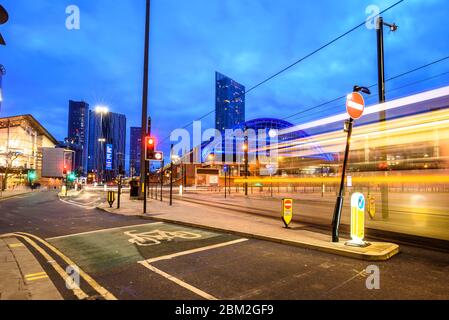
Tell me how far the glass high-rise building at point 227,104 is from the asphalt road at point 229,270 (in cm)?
6940

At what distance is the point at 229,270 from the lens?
6062mm

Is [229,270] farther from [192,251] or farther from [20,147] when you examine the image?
[20,147]

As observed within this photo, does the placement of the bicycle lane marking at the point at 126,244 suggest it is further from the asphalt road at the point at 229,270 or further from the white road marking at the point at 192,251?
the white road marking at the point at 192,251

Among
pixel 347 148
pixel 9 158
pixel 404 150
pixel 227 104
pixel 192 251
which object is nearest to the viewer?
pixel 192 251

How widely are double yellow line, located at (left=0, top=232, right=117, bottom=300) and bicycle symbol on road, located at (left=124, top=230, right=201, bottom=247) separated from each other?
1.98 m

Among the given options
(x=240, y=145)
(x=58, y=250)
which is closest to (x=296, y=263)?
(x=58, y=250)

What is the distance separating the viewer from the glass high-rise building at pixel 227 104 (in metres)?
95.4

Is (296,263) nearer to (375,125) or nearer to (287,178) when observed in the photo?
(375,125)

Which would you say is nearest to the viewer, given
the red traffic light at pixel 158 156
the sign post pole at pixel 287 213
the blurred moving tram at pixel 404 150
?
the sign post pole at pixel 287 213

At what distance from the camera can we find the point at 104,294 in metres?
4.88

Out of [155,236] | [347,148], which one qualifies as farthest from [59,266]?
[347,148]

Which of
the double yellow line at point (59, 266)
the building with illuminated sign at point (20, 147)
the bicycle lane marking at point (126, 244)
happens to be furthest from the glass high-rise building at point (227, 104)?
the double yellow line at point (59, 266)

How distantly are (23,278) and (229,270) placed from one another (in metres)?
3.86

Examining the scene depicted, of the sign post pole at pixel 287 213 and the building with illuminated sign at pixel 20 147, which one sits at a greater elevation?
the building with illuminated sign at pixel 20 147
